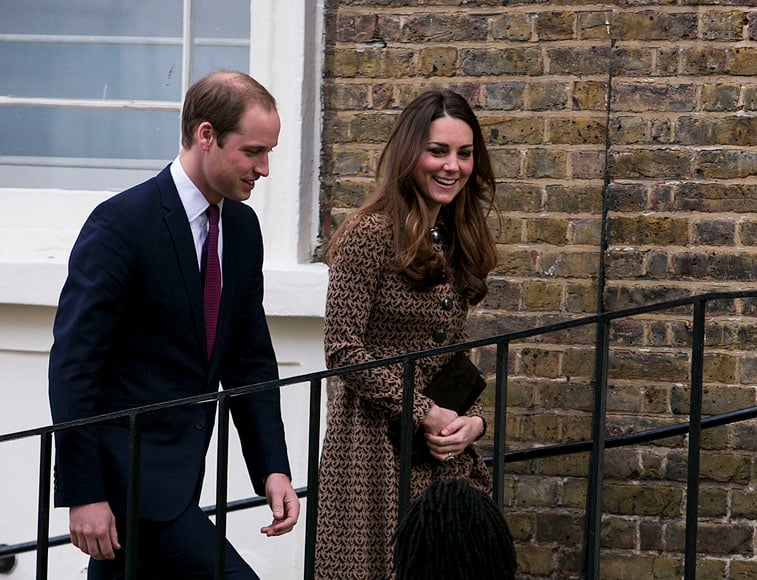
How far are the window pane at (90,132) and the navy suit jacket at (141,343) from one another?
6.48 feet

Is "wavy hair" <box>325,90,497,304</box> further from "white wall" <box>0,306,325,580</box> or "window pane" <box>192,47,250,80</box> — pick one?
"window pane" <box>192,47,250,80</box>

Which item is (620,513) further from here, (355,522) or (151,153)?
(151,153)

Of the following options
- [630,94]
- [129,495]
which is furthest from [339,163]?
[129,495]

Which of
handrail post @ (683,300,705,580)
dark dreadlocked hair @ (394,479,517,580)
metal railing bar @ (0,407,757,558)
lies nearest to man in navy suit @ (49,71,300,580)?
metal railing bar @ (0,407,757,558)

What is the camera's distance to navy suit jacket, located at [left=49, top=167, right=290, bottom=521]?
8.83ft

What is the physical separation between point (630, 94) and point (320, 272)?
120 centimetres

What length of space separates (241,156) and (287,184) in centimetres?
171

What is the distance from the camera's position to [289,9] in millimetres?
4453

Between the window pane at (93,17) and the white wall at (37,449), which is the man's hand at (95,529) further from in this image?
the window pane at (93,17)

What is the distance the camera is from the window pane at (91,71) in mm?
4836

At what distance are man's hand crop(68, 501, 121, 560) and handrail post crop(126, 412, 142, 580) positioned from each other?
2.0 inches

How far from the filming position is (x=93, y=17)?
4.88m

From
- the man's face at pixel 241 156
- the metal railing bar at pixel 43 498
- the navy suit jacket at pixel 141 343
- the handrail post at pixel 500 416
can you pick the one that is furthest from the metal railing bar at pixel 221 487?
the handrail post at pixel 500 416

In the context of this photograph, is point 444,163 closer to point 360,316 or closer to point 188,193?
point 360,316
